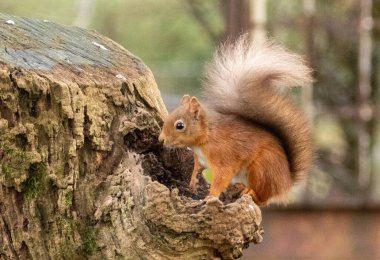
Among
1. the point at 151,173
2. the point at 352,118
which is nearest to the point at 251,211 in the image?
the point at 151,173

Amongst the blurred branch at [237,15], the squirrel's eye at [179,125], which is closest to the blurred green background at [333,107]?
the blurred branch at [237,15]

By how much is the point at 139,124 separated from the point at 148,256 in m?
0.38

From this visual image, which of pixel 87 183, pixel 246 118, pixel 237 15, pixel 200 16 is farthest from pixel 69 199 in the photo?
pixel 200 16

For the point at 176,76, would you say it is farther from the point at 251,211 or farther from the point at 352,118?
the point at 251,211

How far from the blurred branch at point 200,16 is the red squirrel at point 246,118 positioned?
5358 mm

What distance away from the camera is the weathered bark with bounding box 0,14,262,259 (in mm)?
2359

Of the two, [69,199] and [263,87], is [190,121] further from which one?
[69,199]

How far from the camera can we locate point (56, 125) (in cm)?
252

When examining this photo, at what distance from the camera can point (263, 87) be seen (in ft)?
9.80

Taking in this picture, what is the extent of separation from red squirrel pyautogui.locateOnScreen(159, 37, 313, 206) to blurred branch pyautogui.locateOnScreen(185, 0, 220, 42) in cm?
536

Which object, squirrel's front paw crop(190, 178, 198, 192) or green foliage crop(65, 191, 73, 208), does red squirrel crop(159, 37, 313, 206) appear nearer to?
squirrel's front paw crop(190, 178, 198, 192)

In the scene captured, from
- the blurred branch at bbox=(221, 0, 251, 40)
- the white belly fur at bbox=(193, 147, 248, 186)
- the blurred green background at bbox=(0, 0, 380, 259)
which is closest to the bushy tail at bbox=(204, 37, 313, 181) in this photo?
the white belly fur at bbox=(193, 147, 248, 186)

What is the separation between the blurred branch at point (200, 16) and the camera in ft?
28.0

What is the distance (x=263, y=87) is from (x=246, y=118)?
10cm
